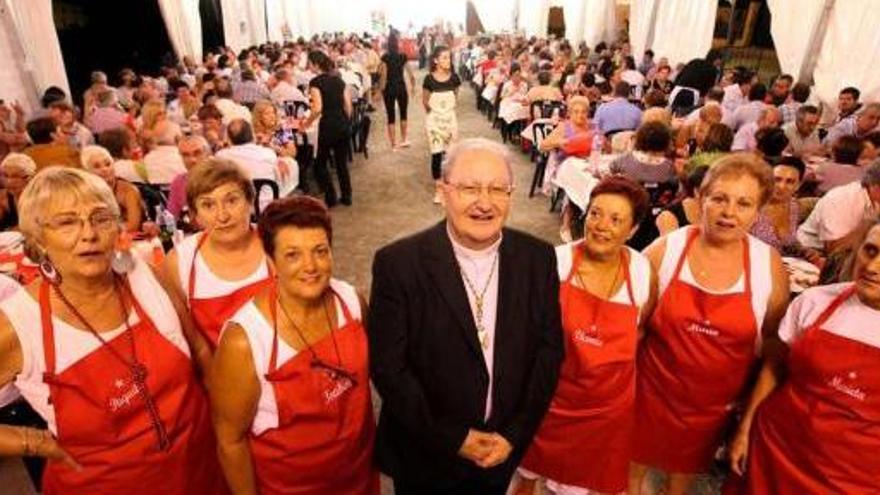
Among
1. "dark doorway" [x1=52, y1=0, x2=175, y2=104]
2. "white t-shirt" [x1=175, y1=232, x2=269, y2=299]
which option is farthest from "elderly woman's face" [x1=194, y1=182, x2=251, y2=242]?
"dark doorway" [x1=52, y1=0, x2=175, y2=104]

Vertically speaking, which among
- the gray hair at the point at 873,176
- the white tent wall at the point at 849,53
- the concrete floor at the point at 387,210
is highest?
the white tent wall at the point at 849,53

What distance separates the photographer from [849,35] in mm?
6418

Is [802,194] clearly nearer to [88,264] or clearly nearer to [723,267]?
[723,267]

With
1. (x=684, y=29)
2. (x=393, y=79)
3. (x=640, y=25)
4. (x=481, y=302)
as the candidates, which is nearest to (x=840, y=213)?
(x=481, y=302)

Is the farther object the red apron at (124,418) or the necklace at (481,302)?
the necklace at (481,302)

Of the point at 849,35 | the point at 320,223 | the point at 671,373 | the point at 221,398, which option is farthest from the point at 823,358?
the point at 849,35

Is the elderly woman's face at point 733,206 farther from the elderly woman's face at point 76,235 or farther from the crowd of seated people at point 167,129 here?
the crowd of seated people at point 167,129

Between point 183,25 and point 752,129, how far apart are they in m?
9.46

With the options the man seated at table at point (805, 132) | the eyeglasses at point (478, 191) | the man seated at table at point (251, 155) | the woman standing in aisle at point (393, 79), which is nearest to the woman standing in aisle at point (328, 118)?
the man seated at table at point (251, 155)

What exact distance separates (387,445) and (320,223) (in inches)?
27.9

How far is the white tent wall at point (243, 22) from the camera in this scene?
41.6 ft

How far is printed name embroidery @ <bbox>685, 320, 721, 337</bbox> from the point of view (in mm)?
1904

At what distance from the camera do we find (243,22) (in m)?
13.5

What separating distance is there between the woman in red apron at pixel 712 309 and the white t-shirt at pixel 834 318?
132 mm
